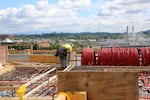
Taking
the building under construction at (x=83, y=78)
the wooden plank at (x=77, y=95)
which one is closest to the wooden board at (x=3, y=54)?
the building under construction at (x=83, y=78)

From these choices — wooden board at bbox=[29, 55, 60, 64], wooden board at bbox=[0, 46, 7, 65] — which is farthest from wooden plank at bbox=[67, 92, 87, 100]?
wooden board at bbox=[29, 55, 60, 64]

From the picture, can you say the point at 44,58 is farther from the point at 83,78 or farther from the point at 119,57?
the point at 83,78

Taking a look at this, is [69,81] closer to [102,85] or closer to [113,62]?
[102,85]

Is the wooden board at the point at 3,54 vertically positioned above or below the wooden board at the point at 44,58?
above

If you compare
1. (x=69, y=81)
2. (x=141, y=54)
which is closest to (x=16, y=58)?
(x=141, y=54)

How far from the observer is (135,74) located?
215 inches

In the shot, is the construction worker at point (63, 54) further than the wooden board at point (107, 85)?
Yes

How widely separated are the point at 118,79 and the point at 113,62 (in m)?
10.3

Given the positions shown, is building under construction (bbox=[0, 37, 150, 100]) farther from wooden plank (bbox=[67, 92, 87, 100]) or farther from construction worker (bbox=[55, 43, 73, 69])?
construction worker (bbox=[55, 43, 73, 69])

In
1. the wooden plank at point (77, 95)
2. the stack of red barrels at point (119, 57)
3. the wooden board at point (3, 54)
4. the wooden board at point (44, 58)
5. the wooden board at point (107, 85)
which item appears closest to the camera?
the wooden plank at point (77, 95)

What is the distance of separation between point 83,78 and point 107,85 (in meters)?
0.42

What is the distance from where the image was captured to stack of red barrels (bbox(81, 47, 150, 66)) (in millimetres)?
15455

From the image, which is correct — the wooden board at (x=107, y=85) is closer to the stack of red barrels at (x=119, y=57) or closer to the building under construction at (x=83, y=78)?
the building under construction at (x=83, y=78)

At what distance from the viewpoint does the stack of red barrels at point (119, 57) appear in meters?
15.5
